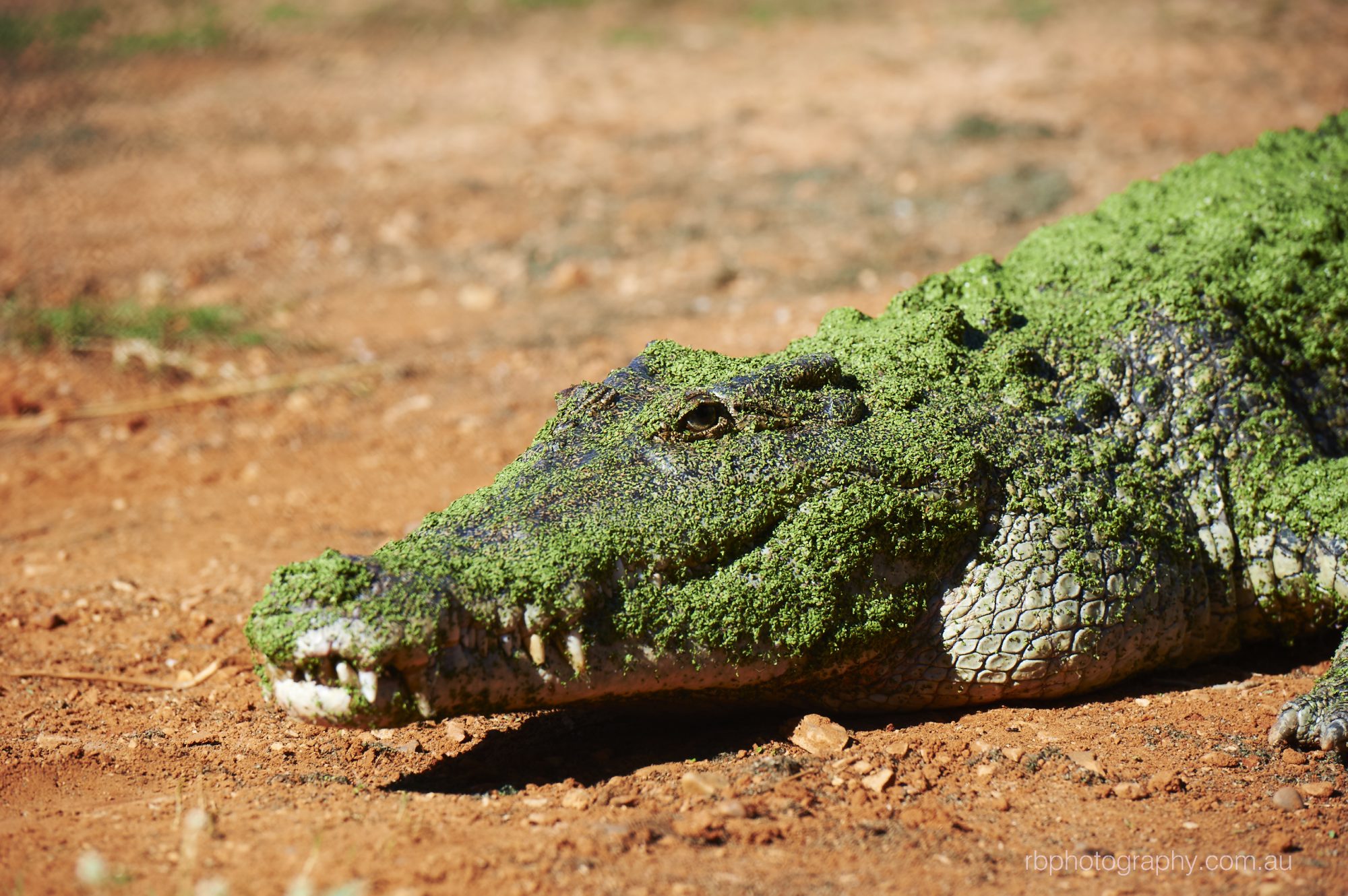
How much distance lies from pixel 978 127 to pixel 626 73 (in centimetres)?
383

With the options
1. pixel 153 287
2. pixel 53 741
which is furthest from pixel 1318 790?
pixel 153 287

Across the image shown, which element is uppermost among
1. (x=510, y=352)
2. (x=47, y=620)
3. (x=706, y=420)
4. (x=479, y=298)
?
(x=479, y=298)

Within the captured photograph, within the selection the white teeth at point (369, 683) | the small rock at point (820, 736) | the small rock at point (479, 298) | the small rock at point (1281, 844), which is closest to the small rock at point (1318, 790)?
the small rock at point (1281, 844)

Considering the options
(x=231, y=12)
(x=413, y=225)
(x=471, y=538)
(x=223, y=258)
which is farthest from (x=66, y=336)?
(x=231, y=12)

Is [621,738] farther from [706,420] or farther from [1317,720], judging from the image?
[1317,720]

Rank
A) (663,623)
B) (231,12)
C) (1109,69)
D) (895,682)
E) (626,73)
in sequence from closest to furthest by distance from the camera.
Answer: (663,623) → (895,682) → (1109,69) → (626,73) → (231,12)

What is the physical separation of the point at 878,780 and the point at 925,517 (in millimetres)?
767

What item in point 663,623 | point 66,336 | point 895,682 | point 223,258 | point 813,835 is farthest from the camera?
point 223,258

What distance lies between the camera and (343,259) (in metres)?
8.85

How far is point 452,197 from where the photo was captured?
9.56 meters

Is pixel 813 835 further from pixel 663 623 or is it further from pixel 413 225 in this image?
pixel 413 225

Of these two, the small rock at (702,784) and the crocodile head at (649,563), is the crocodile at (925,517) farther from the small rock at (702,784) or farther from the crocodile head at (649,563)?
the small rock at (702,784)


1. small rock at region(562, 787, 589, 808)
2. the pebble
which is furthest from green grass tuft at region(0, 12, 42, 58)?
the pebble

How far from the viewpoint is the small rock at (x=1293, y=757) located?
339 centimetres
